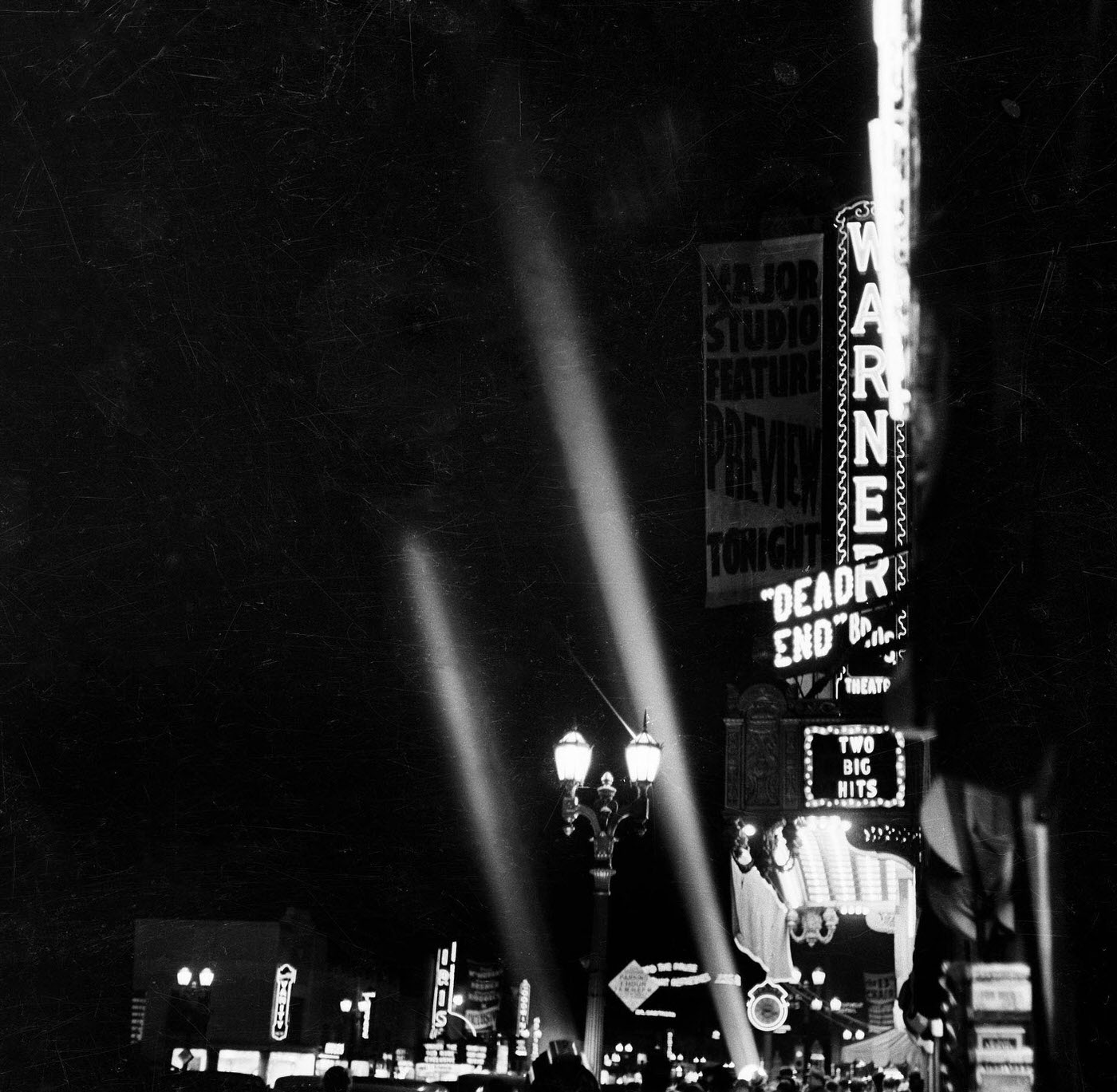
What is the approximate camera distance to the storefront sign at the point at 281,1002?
1767 inches

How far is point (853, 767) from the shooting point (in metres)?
19.6

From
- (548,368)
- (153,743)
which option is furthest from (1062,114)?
(153,743)

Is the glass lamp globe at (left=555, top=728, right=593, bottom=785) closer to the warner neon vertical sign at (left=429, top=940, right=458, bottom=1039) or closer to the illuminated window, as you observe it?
the illuminated window

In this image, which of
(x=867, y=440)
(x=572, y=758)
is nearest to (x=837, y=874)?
(x=867, y=440)

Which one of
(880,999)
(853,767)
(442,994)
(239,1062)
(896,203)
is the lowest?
(239,1062)

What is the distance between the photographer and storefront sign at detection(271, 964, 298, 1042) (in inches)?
1767

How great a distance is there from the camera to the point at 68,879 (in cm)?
825

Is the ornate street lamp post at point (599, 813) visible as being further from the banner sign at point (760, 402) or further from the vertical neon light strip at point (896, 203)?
the vertical neon light strip at point (896, 203)

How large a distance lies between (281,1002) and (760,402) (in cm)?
3553

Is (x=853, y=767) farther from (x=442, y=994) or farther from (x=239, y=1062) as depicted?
(x=442, y=994)

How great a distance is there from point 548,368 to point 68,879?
227 inches

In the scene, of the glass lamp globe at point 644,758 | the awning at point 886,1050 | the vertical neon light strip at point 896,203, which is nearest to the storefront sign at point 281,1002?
the awning at point 886,1050

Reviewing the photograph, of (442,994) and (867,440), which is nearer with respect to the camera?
(867,440)

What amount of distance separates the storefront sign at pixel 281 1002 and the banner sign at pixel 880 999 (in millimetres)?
20473
